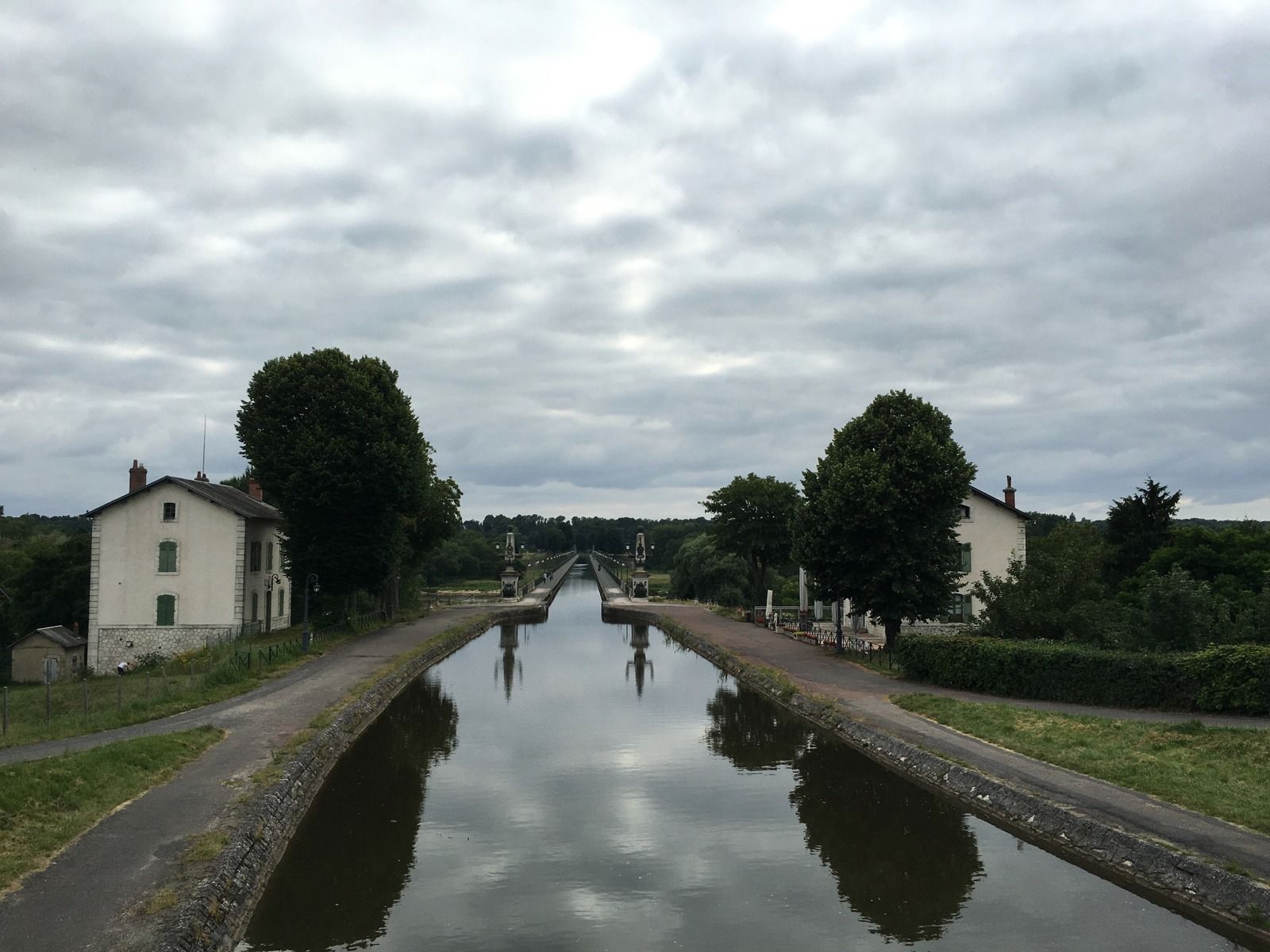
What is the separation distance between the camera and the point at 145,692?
30.7 metres

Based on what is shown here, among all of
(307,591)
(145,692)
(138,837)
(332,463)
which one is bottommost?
(138,837)

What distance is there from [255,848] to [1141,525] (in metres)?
62.4

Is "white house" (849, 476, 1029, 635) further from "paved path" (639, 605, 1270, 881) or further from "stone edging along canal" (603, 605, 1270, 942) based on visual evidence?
"stone edging along canal" (603, 605, 1270, 942)

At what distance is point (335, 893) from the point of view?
1455cm

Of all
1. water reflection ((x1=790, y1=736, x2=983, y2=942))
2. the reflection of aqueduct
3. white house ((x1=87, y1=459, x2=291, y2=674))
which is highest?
white house ((x1=87, y1=459, x2=291, y2=674))

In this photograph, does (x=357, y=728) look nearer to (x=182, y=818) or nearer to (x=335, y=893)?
(x=182, y=818)

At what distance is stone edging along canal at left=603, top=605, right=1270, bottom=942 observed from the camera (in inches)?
510

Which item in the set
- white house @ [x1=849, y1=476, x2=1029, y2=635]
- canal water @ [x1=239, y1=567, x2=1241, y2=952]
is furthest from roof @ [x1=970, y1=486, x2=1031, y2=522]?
canal water @ [x1=239, y1=567, x2=1241, y2=952]

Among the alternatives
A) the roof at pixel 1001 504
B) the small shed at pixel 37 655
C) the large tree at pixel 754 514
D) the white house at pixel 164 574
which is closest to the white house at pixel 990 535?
the roof at pixel 1001 504

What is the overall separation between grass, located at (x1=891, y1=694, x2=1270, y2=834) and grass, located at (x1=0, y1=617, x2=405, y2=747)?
68.0 ft

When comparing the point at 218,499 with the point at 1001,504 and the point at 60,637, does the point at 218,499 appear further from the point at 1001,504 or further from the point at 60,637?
the point at 1001,504

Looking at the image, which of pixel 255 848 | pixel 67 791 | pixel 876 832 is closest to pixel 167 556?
pixel 67 791

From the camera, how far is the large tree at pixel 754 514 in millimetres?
75625

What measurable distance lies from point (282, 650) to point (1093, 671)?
2892 centimetres
